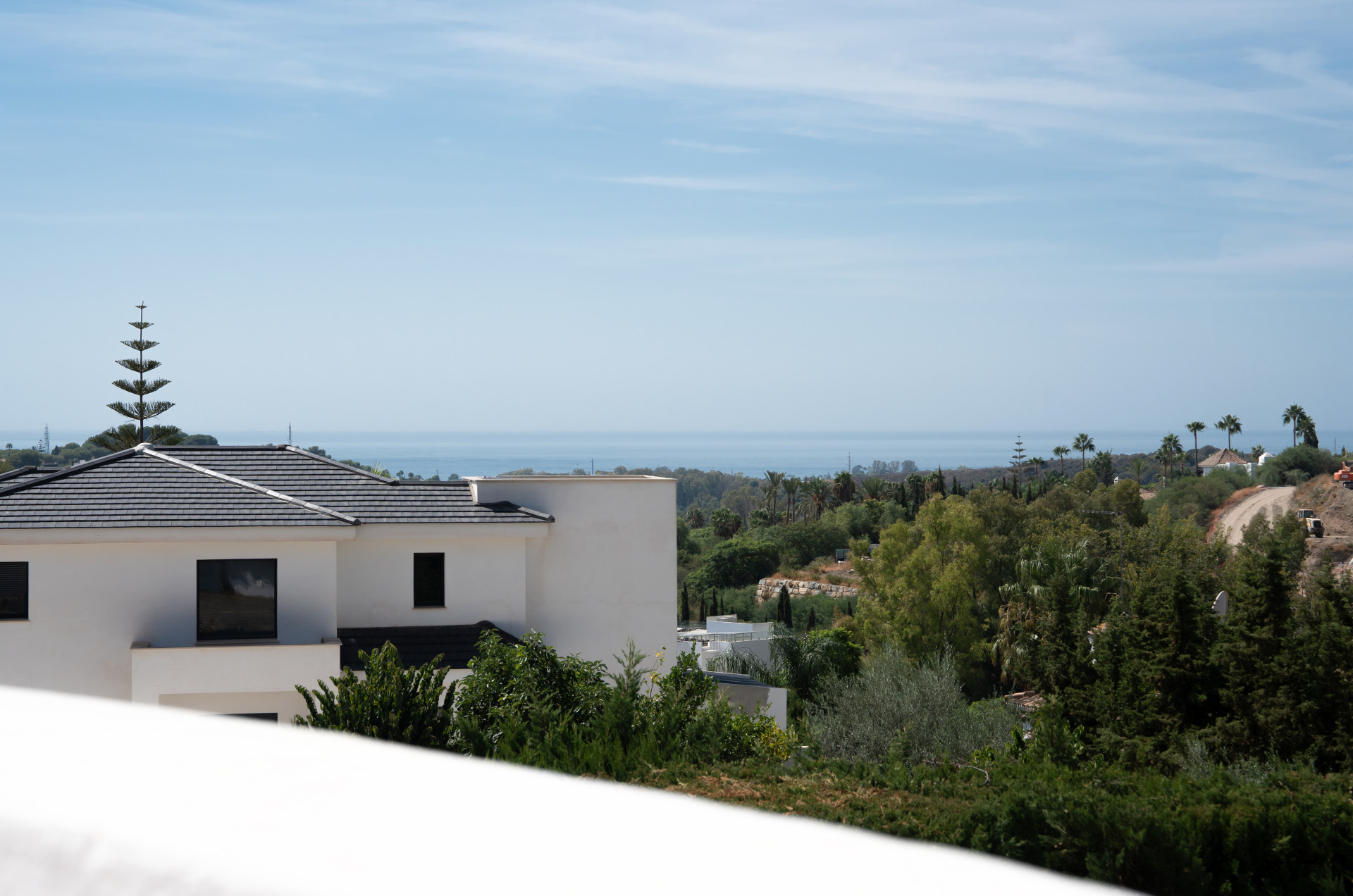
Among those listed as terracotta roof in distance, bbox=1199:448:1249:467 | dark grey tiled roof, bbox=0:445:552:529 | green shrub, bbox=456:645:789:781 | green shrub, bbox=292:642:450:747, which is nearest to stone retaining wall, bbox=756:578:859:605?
dark grey tiled roof, bbox=0:445:552:529

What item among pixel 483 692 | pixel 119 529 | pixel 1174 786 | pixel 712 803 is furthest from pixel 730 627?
pixel 712 803

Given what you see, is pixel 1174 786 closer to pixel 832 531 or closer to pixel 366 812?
pixel 366 812

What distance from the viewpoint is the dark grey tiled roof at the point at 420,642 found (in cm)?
1745

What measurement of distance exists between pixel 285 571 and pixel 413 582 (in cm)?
242

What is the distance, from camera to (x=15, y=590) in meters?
16.8

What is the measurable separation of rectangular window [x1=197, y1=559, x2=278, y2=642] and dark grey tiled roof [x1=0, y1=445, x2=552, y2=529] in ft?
2.67

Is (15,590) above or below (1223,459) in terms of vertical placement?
above

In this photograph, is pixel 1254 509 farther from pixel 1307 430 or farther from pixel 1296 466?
pixel 1307 430

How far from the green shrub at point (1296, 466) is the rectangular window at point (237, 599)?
90135mm

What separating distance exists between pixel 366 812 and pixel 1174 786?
6.63m

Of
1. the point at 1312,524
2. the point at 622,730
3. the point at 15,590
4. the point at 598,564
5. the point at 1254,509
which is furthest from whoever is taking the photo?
the point at 1254,509

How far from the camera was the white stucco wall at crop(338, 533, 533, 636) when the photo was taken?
18969 mm

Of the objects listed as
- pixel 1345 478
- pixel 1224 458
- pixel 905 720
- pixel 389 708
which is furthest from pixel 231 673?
pixel 1224 458

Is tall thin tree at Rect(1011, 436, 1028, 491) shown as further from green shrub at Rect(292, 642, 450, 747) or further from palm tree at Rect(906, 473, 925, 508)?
green shrub at Rect(292, 642, 450, 747)
